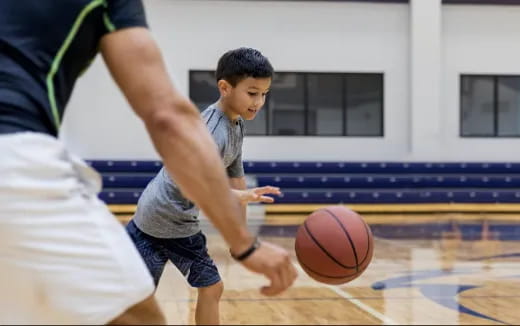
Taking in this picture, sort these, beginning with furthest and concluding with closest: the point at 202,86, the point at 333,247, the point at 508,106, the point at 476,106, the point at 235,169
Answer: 1. the point at 508,106
2. the point at 476,106
3. the point at 202,86
4. the point at 235,169
5. the point at 333,247

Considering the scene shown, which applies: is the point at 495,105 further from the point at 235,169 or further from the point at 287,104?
the point at 235,169

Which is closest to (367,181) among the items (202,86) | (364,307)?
(202,86)

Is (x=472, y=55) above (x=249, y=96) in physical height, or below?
above

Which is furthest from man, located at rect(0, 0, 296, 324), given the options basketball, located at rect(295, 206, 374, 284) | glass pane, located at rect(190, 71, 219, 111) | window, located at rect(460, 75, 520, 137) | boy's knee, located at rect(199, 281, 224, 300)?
window, located at rect(460, 75, 520, 137)

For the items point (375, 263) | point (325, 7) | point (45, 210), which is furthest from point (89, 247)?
point (325, 7)

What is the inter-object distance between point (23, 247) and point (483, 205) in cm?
1343

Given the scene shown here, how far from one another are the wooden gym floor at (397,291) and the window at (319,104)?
5895 mm

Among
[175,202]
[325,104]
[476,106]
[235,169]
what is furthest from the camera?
[476,106]

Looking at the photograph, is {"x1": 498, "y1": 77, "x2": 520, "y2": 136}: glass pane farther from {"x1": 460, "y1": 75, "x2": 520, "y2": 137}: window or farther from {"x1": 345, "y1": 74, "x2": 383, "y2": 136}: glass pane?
{"x1": 345, "y1": 74, "x2": 383, "y2": 136}: glass pane

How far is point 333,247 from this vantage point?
3.12m

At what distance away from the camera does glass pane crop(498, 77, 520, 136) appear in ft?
52.3

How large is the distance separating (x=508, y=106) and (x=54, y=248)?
15.8 metres

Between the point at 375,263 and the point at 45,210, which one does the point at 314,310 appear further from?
the point at 45,210

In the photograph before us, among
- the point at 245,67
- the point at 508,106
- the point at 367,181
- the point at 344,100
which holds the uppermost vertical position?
the point at 344,100
